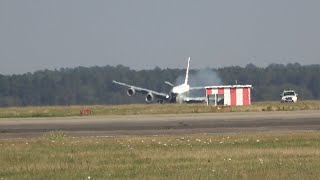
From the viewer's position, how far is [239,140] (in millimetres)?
31875

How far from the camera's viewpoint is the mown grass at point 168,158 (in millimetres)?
20484

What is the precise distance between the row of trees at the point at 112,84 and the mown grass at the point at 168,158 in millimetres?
101654

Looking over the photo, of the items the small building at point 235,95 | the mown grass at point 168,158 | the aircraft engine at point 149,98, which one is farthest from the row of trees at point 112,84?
the mown grass at point 168,158

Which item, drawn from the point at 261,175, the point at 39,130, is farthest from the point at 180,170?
the point at 39,130

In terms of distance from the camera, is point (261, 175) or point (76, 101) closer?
point (261, 175)

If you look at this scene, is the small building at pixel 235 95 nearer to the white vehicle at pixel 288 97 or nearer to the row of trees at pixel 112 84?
the white vehicle at pixel 288 97

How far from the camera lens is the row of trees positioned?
5556 inches

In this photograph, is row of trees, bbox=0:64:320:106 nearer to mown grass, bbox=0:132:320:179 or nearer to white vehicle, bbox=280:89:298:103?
white vehicle, bbox=280:89:298:103

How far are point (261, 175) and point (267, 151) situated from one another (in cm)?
662

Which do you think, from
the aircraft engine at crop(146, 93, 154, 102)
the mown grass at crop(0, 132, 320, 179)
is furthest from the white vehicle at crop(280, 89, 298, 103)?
the mown grass at crop(0, 132, 320, 179)

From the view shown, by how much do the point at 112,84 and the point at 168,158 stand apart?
13279cm

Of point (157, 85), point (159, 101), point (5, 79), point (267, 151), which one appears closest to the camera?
point (267, 151)

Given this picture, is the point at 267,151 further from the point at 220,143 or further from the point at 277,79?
the point at 277,79

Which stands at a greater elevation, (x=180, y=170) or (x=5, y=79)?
(x=5, y=79)
